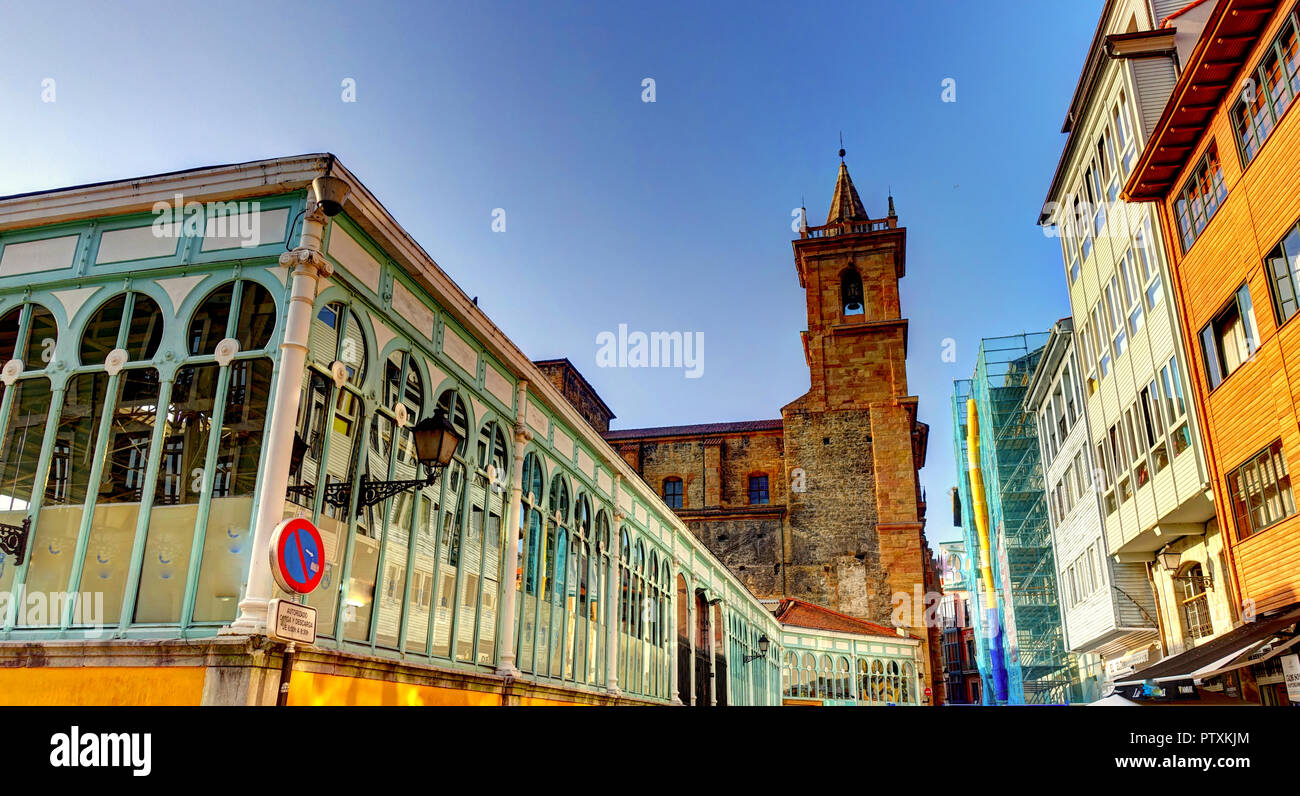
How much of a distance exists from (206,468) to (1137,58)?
19961mm

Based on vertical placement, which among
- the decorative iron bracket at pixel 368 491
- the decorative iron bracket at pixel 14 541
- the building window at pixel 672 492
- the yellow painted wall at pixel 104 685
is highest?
the building window at pixel 672 492

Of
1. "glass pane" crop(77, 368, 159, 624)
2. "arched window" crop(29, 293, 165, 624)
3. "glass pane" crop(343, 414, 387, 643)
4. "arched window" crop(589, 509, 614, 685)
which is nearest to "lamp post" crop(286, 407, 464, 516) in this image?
"glass pane" crop(343, 414, 387, 643)

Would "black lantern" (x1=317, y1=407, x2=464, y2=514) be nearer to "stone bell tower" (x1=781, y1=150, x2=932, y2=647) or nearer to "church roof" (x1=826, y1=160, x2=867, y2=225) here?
"stone bell tower" (x1=781, y1=150, x2=932, y2=647)

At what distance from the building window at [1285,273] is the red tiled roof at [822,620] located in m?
30.2

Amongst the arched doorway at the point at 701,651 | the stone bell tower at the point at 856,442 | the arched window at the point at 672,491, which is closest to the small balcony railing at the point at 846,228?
the stone bell tower at the point at 856,442

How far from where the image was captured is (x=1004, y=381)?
37438mm

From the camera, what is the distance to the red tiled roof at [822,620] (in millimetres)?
43469

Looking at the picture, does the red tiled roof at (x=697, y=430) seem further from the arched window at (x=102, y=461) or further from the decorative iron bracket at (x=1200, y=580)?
the arched window at (x=102, y=461)

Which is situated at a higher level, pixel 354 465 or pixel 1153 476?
pixel 1153 476

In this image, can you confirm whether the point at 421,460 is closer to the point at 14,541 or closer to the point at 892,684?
the point at 14,541
